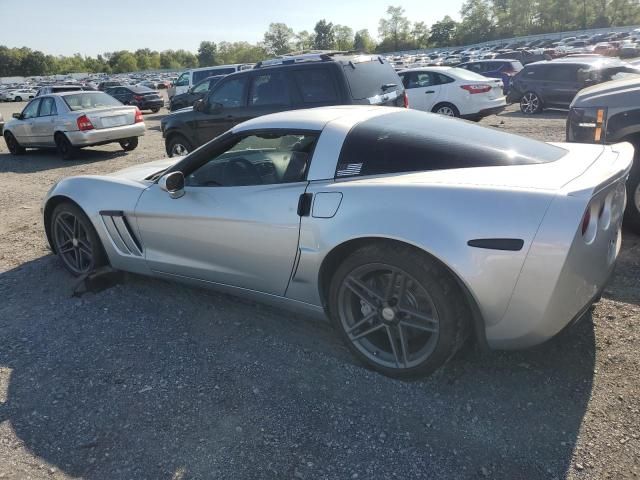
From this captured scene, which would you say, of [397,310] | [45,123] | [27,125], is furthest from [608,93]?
[27,125]

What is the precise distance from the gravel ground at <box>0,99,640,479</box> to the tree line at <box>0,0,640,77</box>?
305 ft

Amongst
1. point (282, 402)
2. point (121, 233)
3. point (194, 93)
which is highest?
point (194, 93)

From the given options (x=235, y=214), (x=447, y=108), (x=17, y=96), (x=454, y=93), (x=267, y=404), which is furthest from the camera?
(x=17, y=96)

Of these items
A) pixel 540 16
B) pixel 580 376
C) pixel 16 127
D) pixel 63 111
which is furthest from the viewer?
pixel 540 16

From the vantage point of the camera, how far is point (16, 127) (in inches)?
486

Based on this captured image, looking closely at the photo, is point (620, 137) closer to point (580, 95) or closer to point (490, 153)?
point (580, 95)

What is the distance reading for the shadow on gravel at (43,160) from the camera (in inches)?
428

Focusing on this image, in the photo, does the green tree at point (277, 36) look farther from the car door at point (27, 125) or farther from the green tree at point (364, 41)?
the car door at point (27, 125)

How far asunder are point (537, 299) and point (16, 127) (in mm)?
13639

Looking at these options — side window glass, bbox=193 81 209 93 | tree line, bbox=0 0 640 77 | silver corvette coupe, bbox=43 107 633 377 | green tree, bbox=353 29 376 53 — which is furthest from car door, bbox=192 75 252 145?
green tree, bbox=353 29 376 53

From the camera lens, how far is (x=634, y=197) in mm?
4309

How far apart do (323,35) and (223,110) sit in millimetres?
134202

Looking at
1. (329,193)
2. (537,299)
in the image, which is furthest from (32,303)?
(537,299)

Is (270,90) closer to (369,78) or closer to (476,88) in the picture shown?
(369,78)
